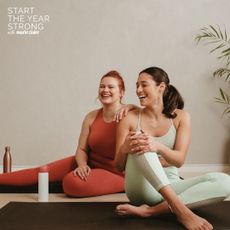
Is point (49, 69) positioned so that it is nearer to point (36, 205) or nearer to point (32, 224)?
point (36, 205)

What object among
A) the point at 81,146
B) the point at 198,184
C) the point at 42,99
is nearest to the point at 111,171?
the point at 81,146

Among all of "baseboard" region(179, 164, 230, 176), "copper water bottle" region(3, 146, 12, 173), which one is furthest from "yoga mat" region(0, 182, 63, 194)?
"baseboard" region(179, 164, 230, 176)

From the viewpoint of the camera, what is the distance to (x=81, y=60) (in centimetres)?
430

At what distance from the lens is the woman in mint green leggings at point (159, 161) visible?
1.83 meters

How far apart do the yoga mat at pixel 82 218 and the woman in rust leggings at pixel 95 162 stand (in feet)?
1.12

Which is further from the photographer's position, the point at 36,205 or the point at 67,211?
the point at 36,205

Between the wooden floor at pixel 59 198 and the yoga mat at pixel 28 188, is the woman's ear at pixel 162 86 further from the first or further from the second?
the yoga mat at pixel 28 188

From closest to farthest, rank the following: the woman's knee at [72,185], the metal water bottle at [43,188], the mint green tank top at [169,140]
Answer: the mint green tank top at [169,140] → the metal water bottle at [43,188] → the woman's knee at [72,185]

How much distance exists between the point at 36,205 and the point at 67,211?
268 millimetres

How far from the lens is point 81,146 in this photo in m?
2.87

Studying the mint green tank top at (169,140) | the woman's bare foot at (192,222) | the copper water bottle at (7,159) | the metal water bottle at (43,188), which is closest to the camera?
the woman's bare foot at (192,222)

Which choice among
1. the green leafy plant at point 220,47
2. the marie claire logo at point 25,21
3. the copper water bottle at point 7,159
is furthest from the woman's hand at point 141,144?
the marie claire logo at point 25,21

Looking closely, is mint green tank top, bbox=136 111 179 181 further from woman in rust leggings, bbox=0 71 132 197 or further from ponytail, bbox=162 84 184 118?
woman in rust leggings, bbox=0 71 132 197

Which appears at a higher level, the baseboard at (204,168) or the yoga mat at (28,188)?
the yoga mat at (28,188)
